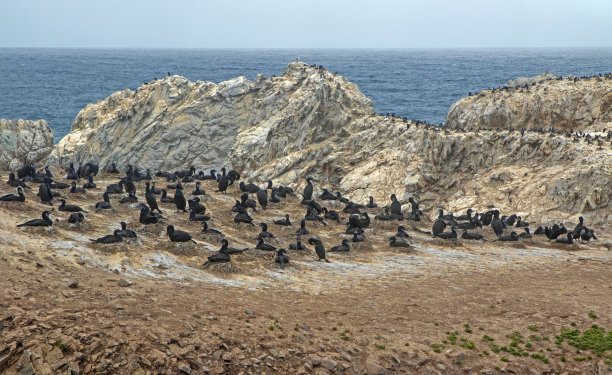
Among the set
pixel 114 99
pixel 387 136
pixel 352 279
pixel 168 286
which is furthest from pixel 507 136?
pixel 114 99

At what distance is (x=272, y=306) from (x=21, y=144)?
149ft

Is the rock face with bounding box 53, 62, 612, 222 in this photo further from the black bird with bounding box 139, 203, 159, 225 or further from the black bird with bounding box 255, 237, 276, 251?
the black bird with bounding box 139, 203, 159, 225

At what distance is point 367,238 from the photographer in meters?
27.3

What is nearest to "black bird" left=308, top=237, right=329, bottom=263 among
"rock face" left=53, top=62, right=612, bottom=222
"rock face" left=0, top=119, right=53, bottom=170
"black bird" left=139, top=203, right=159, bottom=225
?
"black bird" left=139, top=203, right=159, bottom=225

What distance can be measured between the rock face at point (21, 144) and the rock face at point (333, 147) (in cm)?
369

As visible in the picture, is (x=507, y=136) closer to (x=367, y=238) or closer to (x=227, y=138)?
(x=367, y=238)

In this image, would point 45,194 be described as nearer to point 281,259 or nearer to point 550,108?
point 281,259

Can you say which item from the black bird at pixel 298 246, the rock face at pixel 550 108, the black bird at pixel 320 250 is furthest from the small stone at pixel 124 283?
the rock face at pixel 550 108

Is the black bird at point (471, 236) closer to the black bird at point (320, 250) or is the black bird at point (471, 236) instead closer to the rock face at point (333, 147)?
the rock face at point (333, 147)

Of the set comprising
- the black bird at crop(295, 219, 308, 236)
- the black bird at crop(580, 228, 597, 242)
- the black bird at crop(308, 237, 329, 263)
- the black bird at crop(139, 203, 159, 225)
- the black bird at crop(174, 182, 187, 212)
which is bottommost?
the black bird at crop(580, 228, 597, 242)

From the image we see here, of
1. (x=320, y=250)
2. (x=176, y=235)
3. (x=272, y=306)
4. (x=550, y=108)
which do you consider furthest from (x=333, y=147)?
(x=272, y=306)

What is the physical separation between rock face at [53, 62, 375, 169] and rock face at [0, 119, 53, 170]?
3.61 m

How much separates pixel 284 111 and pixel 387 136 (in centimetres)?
908

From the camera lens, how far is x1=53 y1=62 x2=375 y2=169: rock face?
1826 inches
